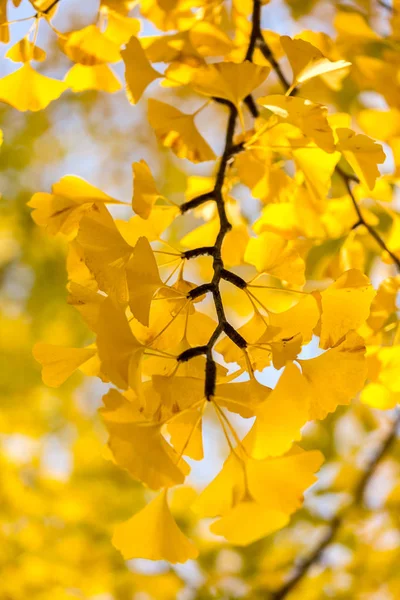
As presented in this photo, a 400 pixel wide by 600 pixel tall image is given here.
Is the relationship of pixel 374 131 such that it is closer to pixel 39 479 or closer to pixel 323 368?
pixel 323 368

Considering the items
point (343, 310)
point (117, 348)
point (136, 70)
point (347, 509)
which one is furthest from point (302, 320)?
point (347, 509)

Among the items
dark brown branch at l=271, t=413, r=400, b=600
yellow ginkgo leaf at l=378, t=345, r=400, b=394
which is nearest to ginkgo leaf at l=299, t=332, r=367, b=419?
yellow ginkgo leaf at l=378, t=345, r=400, b=394

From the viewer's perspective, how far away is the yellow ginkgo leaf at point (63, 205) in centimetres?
55

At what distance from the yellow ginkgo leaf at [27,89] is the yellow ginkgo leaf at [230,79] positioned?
0.59ft

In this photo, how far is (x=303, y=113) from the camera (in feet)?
1.57

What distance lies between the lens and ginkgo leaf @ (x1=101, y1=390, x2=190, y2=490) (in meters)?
0.41

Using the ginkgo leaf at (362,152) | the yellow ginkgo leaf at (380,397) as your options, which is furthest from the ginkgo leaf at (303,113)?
the yellow ginkgo leaf at (380,397)

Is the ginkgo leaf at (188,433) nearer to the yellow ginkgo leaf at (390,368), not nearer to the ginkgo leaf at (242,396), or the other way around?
the ginkgo leaf at (242,396)

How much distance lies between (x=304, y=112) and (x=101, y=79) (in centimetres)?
28

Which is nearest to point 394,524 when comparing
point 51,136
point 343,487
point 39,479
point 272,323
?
point 343,487

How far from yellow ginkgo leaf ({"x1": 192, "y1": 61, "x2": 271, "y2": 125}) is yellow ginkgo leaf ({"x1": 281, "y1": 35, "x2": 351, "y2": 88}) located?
29mm

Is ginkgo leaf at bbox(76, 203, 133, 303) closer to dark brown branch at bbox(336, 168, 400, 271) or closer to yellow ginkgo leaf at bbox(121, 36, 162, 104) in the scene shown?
yellow ginkgo leaf at bbox(121, 36, 162, 104)

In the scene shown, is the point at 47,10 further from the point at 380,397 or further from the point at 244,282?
the point at 380,397

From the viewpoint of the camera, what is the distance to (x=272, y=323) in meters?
0.50
